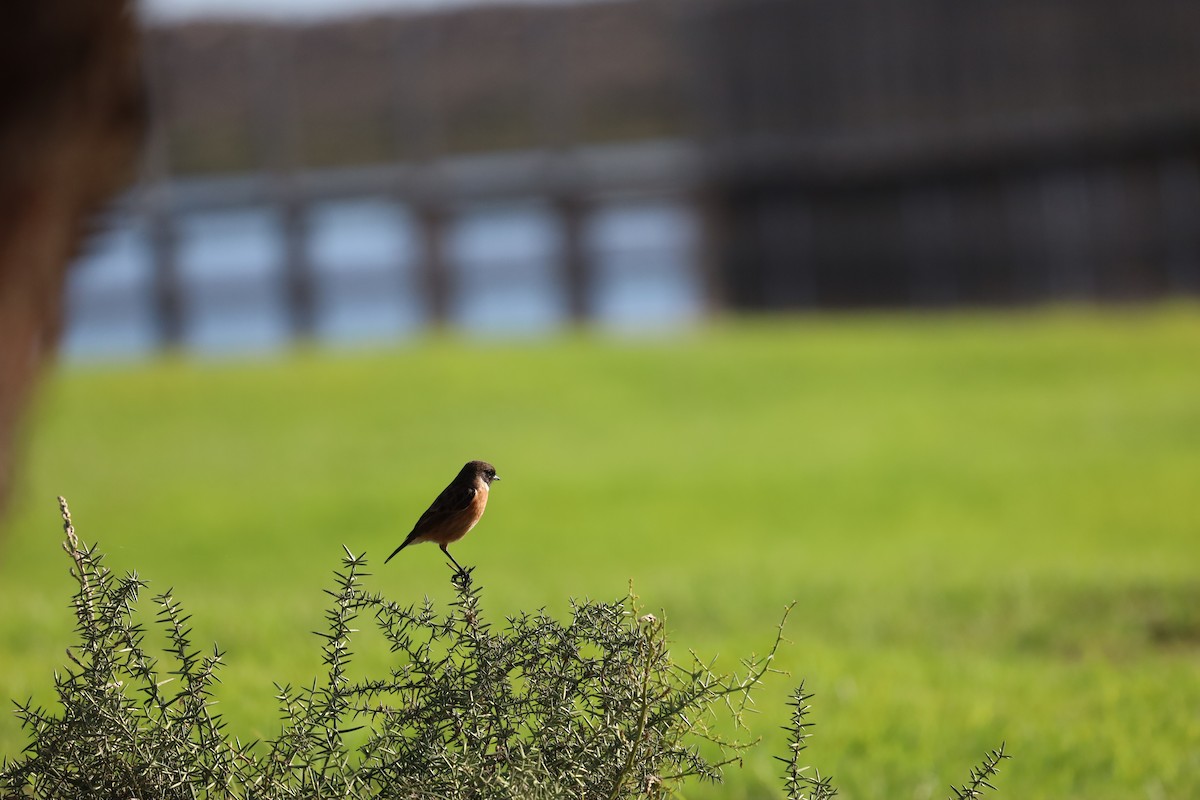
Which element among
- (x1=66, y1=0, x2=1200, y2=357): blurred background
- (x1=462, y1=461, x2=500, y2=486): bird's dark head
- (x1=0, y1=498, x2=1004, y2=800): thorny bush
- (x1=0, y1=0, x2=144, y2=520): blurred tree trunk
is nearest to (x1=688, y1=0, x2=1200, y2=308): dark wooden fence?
(x1=66, y1=0, x2=1200, y2=357): blurred background

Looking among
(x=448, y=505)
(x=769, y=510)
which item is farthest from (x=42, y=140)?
(x=769, y=510)

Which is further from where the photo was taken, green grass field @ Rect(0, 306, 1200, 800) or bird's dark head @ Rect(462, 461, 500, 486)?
green grass field @ Rect(0, 306, 1200, 800)

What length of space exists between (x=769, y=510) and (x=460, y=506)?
866cm

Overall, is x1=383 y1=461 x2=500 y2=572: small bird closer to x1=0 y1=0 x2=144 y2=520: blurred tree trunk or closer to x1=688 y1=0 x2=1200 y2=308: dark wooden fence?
x1=0 y1=0 x2=144 y2=520: blurred tree trunk

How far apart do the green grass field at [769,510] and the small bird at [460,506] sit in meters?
1.04

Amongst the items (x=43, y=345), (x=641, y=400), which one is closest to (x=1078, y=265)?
(x=641, y=400)

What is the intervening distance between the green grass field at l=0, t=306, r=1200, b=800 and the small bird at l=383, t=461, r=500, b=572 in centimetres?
104

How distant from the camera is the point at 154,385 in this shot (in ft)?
51.0

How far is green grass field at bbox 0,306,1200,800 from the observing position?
170 inches

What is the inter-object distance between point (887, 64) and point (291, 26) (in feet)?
31.0

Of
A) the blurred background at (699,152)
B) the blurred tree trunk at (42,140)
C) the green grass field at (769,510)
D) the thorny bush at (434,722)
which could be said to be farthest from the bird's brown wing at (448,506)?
the blurred background at (699,152)

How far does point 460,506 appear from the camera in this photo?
5.88ft

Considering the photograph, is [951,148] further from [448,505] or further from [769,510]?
[448,505]

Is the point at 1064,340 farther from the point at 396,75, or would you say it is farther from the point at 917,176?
the point at 396,75
